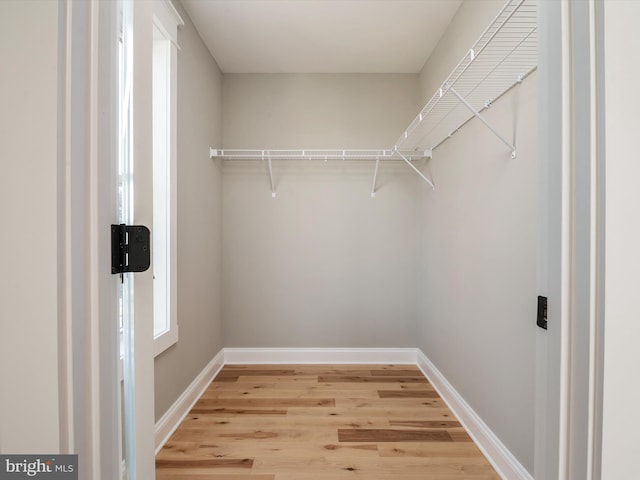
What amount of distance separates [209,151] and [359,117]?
1329 mm

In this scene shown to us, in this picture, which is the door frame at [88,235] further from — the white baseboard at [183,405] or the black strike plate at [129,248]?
the white baseboard at [183,405]

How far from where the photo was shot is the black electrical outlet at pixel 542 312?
2.10ft

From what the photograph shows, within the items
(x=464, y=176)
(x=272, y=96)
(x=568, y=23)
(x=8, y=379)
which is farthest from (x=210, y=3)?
(x=8, y=379)

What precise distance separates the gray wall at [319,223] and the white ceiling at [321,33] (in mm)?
184

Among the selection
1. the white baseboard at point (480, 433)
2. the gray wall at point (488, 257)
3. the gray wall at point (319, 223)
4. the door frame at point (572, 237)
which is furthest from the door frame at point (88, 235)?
the gray wall at point (319, 223)

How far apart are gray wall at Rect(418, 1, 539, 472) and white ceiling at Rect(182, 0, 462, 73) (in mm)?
219

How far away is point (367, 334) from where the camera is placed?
2.91m

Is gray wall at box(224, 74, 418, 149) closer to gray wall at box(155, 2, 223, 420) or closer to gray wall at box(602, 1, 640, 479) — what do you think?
gray wall at box(155, 2, 223, 420)

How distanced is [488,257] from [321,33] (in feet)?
6.18

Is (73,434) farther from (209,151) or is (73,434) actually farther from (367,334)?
(367,334)

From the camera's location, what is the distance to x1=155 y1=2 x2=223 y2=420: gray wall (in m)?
2.01

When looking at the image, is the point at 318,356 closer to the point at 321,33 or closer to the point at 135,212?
the point at 135,212

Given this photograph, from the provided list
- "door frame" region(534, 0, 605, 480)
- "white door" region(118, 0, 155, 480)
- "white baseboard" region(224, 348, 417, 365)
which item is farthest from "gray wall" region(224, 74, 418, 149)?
"door frame" region(534, 0, 605, 480)

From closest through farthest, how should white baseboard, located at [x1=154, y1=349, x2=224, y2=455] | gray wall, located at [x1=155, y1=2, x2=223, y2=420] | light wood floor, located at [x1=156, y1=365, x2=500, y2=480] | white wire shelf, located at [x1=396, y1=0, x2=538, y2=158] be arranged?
white wire shelf, located at [x1=396, y1=0, x2=538, y2=158], light wood floor, located at [x1=156, y1=365, x2=500, y2=480], white baseboard, located at [x1=154, y1=349, x2=224, y2=455], gray wall, located at [x1=155, y1=2, x2=223, y2=420]
